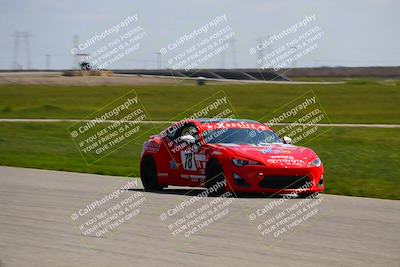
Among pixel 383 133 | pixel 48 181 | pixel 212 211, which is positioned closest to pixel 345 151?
pixel 383 133

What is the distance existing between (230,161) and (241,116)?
2911 centimetres

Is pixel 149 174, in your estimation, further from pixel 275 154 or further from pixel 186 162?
pixel 275 154

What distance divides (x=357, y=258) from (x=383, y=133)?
23493mm

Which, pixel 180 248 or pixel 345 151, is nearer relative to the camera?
pixel 180 248

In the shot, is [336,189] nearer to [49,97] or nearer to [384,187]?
[384,187]

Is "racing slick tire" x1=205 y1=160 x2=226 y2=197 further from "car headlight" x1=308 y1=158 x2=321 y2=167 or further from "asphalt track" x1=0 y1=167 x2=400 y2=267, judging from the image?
"car headlight" x1=308 y1=158 x2=321 y2=167

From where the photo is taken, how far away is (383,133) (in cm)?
3134

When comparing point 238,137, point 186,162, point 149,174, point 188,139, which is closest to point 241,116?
point 149,174

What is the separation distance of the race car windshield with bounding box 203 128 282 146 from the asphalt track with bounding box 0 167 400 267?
5.15ft

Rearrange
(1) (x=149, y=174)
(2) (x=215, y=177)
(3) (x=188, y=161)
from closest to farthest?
(2) (x=215, y=177) < (3) (x=188, y=161) < (1) (x=149, y=174)

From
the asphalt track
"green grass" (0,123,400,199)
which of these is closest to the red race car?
the asphalt track

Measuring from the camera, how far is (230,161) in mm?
14297

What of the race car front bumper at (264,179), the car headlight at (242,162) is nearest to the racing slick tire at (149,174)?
the race car front bumper at (264,179)

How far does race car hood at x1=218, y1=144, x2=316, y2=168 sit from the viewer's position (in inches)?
566
